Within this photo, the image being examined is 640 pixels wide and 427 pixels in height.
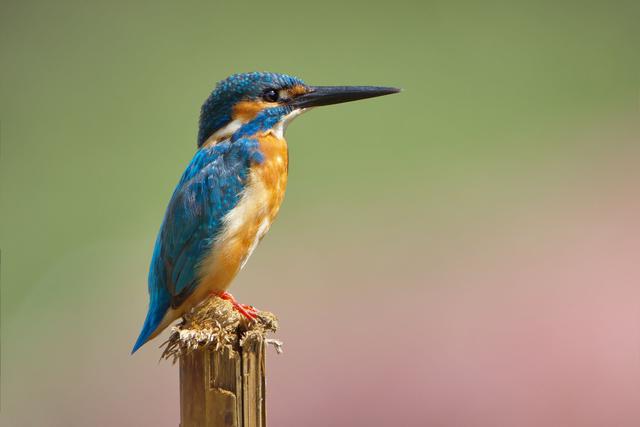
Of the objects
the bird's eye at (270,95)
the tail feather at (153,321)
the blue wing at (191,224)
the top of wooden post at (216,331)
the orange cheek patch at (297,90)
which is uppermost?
the orange cheek patch at (297,90)

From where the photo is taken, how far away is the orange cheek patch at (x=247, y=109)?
7.73 feet

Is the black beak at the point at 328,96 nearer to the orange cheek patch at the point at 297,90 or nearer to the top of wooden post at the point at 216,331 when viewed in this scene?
the orange cheek patch at the point at 297,90

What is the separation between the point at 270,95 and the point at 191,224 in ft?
1.41

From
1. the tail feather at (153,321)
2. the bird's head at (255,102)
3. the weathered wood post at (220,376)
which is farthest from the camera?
the bird's head at (255,102)

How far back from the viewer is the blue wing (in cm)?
222

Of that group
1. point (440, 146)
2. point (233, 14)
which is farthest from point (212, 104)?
point (233, 14)

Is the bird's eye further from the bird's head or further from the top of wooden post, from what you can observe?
the top of wooden post

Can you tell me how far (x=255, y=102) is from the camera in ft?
7.75

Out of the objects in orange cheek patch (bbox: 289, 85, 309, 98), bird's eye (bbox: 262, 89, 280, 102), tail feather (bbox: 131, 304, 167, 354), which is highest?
orange cheek patch (bbox: 289, 85, 309, 98)

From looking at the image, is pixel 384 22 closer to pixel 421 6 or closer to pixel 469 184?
pixel 421 6

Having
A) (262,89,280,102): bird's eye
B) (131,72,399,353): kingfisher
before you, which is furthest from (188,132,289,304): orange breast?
(262,89,280,102): bird's eye

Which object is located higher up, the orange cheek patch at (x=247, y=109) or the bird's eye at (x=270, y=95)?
the bird's eye at (x=270, y=95)

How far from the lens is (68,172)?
5.91m

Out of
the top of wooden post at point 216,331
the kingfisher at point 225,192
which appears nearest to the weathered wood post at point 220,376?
the top of wooden post at point 216,331
